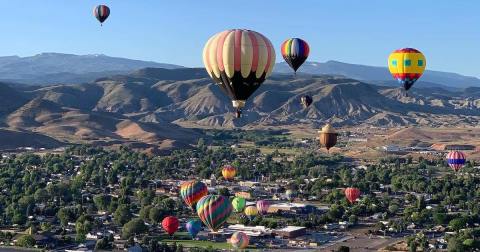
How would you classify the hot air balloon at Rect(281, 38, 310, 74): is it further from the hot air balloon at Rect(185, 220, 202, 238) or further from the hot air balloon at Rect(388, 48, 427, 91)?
the hot air balloon at Rect(185, 220, 202, 238)

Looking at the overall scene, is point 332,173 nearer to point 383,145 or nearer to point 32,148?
point 383,145

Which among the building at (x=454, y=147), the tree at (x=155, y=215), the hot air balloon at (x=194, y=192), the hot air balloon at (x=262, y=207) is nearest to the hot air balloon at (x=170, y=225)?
the hot air balloon at (x=194, y=192)

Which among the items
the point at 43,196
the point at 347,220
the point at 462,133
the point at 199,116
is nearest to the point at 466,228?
the point at 347,220

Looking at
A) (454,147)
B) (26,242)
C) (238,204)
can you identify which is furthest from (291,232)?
(454,147)

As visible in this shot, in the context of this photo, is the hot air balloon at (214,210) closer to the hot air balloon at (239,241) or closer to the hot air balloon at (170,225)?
the hot air balloon at (239,241)

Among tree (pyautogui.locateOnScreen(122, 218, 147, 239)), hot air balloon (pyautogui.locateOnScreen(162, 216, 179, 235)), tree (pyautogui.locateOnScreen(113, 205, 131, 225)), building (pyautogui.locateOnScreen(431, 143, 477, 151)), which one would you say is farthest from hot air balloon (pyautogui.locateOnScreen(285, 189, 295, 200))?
building (pyautogui.locateOnScreen(431, 143, 477, 151))

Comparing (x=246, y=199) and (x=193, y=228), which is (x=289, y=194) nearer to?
(x=246, y=199)
